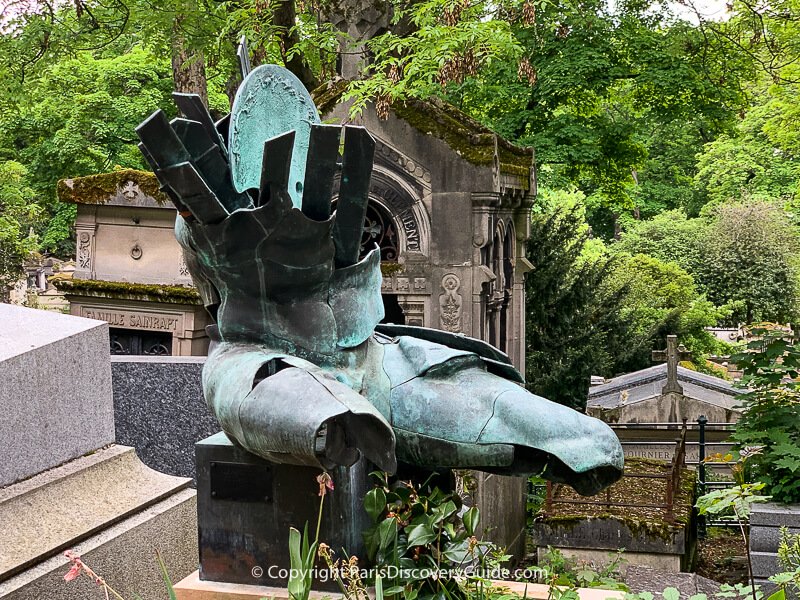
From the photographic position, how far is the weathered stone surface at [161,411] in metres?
6.02

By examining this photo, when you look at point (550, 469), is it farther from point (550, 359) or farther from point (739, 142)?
point (739, 142)

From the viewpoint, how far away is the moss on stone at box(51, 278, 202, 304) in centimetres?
1069

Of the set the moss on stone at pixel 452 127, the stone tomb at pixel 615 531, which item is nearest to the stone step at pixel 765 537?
the stone tomb at pixel 615 531

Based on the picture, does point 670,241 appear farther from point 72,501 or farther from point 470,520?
point 470,520

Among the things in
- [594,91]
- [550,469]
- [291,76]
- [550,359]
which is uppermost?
[594,91]


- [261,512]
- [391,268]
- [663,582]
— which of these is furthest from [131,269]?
[261,512]

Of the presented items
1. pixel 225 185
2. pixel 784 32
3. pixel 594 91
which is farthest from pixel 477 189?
pixel 594 91

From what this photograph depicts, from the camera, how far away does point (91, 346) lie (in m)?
4.14

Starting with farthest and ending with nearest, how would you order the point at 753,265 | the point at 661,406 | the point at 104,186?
the point at 753,265, the point at 661,406, the point at 104,186

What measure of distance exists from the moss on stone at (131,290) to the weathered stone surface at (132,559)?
6.31 m

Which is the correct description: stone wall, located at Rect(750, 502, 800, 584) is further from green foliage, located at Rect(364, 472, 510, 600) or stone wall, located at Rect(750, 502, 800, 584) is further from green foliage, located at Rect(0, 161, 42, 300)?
green foliage, located at Rect(0, 161, 42, 300)

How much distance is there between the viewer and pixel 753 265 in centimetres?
3147

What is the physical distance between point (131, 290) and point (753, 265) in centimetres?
2494

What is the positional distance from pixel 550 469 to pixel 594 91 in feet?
52.3
